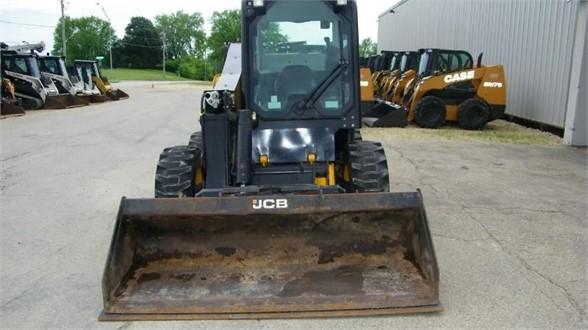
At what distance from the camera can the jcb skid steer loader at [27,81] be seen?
2280cm

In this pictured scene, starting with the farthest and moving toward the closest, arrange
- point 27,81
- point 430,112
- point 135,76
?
point 135,76
point 27,81
point 430,112

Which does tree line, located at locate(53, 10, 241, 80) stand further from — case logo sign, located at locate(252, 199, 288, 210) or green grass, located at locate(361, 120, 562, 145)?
case logo sign, located at locate(252, 199, 288, 210)

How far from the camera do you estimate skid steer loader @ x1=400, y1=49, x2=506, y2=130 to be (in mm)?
15859

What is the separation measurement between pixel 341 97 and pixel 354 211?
153 cm

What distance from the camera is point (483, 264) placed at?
533cm

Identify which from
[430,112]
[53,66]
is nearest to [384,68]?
[430,112]

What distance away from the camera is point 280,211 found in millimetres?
4383

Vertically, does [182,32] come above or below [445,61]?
above

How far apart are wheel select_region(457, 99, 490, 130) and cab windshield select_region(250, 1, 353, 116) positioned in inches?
441

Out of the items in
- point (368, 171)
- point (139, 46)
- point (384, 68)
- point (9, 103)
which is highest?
point (139, 46)

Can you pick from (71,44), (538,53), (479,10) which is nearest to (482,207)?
(538,53)

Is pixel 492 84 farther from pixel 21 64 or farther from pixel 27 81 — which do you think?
pixel 21 64

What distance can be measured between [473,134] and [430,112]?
4.65ft

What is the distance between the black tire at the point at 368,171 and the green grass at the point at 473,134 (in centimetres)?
907
